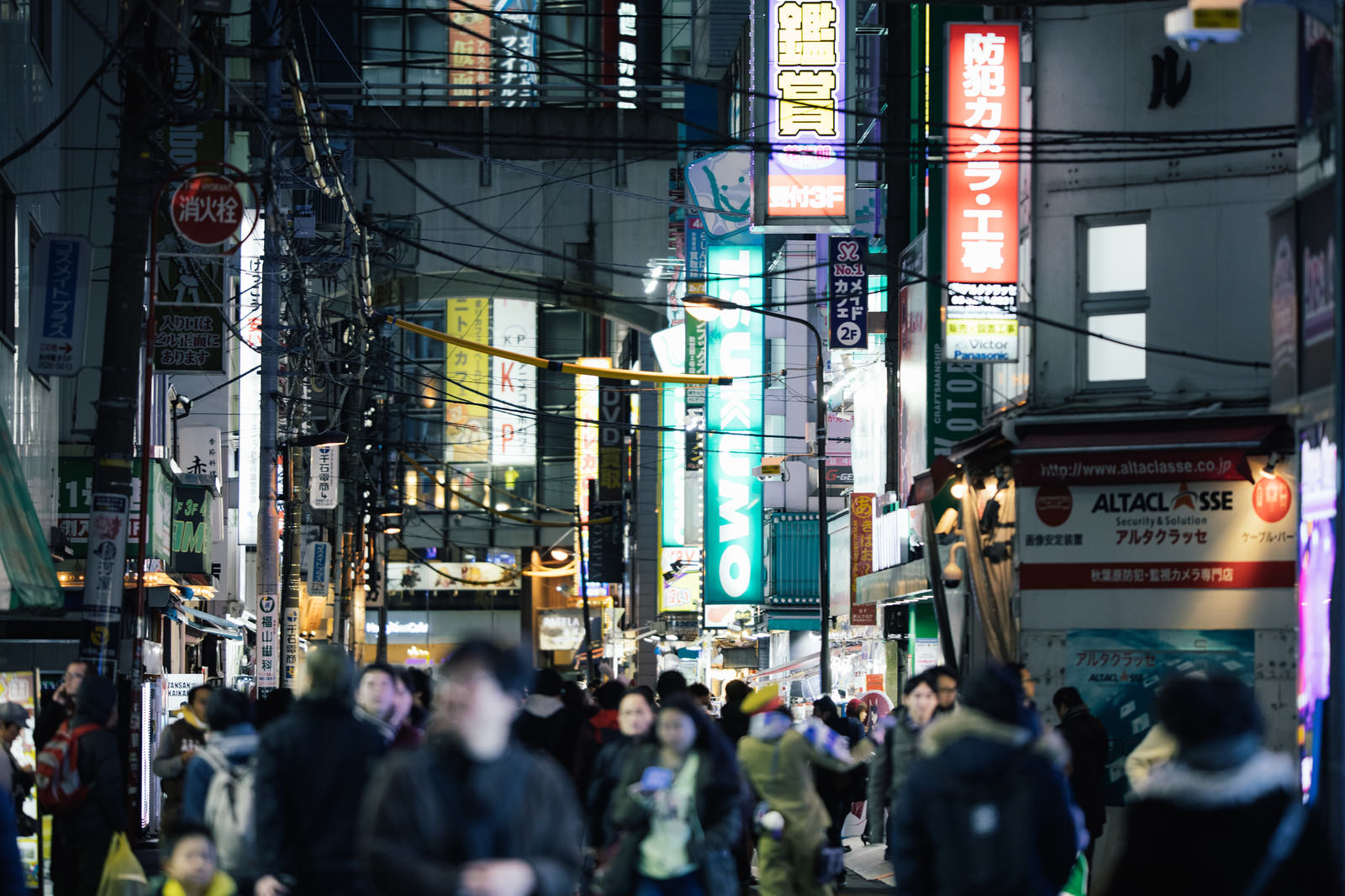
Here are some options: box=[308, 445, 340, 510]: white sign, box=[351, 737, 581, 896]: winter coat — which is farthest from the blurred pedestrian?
box=[308, 445, 340, 510]: white sign

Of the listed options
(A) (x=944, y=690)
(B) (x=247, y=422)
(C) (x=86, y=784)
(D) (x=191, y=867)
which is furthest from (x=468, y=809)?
(B) (x=247, y=422)

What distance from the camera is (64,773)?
10.7 meters

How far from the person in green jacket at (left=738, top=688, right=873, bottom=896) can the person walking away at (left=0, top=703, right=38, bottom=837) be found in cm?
530

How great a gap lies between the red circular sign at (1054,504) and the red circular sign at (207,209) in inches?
387

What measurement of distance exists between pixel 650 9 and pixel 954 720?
6109 cm

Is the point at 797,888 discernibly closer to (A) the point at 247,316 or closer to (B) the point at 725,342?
(A) the point at 247,316

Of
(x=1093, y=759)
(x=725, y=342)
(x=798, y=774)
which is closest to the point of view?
(x=798, y=774)

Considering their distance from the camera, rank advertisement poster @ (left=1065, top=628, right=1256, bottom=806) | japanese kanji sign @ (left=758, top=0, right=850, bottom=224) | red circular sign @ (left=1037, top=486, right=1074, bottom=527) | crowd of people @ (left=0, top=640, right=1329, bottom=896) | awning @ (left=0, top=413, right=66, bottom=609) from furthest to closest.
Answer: japanese kanji sign @ (left=758, top=0, right=850, bottom=224) → red circular sign @ (left=1037, top=486, right=1074, bottom=527) → advertisement poster @ (left=1065, top=628, right=1256, bottom=806) → awning @ (left=0, top=413, right=66, bottom=609) → crowd of people @ (left=0, top=640, right=1329, bottom=896)

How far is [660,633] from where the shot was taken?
5353 cm

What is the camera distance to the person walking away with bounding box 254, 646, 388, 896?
7.00 metres

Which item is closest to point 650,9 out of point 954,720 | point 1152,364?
point 1152,364

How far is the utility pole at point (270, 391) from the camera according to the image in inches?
977

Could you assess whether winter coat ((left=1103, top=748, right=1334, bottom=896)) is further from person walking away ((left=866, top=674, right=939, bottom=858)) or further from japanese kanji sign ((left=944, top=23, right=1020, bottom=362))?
japanese kanji sign ((left=944, top=23, right=1020, bottom=362))

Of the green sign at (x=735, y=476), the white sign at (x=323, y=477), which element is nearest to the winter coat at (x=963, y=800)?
the white sign at (x=323, y=477)
